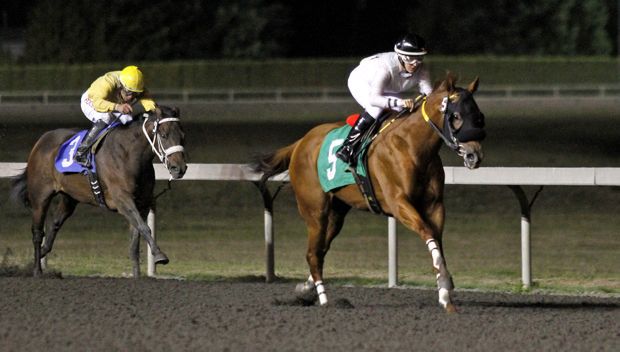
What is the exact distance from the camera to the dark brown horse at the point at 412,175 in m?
7.08

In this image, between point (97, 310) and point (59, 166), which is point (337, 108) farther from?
point (97, 310)

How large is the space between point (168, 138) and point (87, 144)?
0.78 meters

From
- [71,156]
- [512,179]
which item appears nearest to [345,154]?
[512,179]

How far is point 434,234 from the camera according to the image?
7.28 meters

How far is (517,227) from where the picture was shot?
13.1m

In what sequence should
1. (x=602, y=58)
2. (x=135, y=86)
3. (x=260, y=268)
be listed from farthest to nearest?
(x=602, y=58)
(x=260, y=268)
(x=135, y=86)

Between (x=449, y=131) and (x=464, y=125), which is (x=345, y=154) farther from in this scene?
(x=464, y=125)

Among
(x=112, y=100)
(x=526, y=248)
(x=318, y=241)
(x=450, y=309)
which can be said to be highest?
(x=112, y=100)

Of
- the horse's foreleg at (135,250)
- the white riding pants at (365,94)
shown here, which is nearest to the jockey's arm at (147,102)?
the horse's foreleg at (135,250)

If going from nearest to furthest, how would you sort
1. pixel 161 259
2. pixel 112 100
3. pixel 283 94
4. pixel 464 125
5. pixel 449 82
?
1. pixel 464 125
2. pixel 449 82
3. pixel 161 259
4. pixel 112 100
5. pixel 283 94

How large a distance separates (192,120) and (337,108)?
811 cm

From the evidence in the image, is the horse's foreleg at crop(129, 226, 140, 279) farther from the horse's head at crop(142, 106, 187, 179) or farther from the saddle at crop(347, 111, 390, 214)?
the saddle at crop(347, 111, 390, 214)

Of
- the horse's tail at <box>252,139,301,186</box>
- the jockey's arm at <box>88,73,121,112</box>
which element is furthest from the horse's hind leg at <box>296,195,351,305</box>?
the jockey's arm at <box>88,73,121,112</box>

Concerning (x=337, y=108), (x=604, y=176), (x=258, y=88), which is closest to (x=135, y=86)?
(x=604, y=176)
